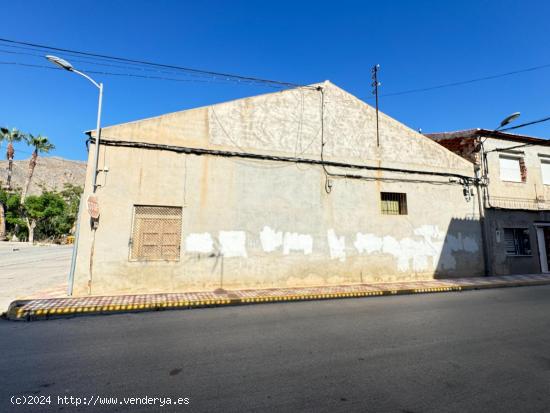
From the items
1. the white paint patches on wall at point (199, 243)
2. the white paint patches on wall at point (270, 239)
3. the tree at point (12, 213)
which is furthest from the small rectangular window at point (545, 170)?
the tree at point (12, 213)

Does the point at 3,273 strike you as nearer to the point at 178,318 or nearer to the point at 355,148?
the point at 178,318

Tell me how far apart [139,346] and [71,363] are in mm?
908

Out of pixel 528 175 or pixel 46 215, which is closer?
pixel 528 175

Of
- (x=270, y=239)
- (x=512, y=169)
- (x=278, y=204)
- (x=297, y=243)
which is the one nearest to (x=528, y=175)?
(x=512, y=169)

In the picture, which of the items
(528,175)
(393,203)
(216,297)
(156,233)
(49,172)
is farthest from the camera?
(49,172)

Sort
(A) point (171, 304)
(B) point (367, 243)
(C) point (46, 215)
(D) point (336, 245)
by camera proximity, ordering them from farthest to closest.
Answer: (C) point (46, 215)
(B) point (367, 243)
(D) point (336, 245)
(A) point (171, 304)

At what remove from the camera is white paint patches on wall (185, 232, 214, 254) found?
30.6 feet

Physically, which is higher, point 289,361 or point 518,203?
point 518,203

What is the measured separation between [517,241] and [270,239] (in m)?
13.1

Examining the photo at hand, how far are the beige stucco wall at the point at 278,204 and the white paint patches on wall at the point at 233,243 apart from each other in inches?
1.4

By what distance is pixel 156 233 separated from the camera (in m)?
9.12

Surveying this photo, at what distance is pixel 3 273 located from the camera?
11789 millimetres

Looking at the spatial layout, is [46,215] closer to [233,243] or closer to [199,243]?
[199,243]

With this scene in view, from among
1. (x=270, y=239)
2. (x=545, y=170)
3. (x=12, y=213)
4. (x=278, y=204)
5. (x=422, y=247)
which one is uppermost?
(x=545, y=170)
